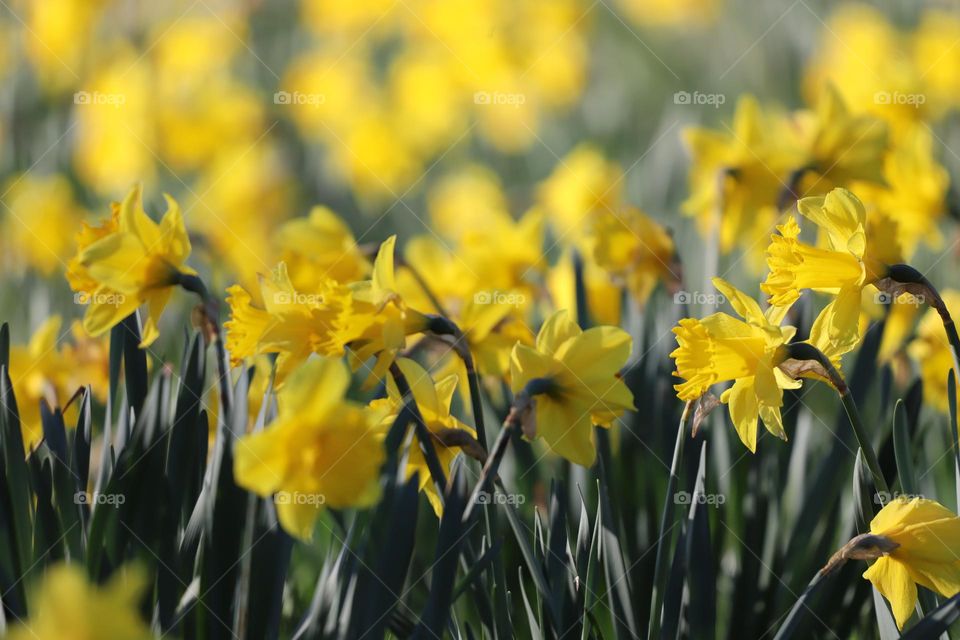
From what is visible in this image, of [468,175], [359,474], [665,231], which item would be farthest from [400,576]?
[468,175]

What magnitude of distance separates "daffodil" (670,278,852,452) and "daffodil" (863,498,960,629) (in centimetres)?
16

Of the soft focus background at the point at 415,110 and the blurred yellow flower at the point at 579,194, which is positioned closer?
the blurred yellow flower at the point at 579,194

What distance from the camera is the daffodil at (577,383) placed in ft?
4.62

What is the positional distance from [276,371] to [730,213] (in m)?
1.23

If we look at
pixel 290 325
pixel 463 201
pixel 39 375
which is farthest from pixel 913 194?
pixel 463 201

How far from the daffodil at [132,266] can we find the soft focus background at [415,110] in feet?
3.03

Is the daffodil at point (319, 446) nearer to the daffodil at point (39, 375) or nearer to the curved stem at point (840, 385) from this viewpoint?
the curved stem at point (840, 385)

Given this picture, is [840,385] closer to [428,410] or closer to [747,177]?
[428,410]

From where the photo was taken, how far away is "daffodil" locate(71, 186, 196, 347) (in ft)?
5.10

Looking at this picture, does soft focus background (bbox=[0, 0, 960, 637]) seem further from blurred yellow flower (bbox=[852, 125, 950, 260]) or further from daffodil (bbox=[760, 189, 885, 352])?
daffodil (bbox=[760, 189, 885, 352])

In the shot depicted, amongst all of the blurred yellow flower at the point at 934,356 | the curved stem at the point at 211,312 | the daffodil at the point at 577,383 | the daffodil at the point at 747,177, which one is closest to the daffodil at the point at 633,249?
the daffodil at the point at 747,177

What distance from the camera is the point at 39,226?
12.8 ft

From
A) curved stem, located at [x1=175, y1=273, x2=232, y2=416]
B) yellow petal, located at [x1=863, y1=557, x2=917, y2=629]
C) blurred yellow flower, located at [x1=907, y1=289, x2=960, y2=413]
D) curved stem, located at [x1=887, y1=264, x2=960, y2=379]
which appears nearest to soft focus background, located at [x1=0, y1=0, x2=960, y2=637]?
blurred yellow flower, located at [x1=907, y1=289, x2=960, y2=413]

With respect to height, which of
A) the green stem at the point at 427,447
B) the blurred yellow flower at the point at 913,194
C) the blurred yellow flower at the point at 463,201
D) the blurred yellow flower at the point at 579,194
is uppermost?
the blurred yellow flower at the point at 463,201
